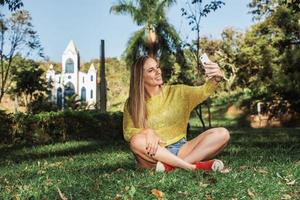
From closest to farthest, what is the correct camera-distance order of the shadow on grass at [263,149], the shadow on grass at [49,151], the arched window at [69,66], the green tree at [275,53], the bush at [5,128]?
the shadow on grass at [263,149], the shadow on grass at [49,151], the bush at [5,128], the green tree at [275,53], the arched window at [69,66]

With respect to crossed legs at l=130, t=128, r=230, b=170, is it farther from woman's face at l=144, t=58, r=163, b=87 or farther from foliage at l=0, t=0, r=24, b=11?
foliage at l=0, t=0, r=24, b=11

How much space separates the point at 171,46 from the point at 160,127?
26719 millimetres

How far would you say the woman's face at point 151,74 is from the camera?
5023 mm

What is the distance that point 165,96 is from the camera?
16.6 feet

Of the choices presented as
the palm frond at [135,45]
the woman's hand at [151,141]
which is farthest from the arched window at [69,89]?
the woman's hand at [151,141]

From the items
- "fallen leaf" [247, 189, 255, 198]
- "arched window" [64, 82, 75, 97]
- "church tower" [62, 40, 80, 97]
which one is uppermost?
"church tower" [62, 40, 80, 97]

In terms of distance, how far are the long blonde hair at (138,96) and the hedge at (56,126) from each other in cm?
999

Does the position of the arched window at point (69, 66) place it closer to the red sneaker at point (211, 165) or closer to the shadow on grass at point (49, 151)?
the shadow on grass at point (49, 151)

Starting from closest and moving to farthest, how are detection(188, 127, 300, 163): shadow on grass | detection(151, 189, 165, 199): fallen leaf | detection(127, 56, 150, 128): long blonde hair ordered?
detection(151, 189, 165, 199): fallen leaf → detection(127, 56, 150, 128): long blonde hair → detection(188, 127, 300, 163): shadow on grass

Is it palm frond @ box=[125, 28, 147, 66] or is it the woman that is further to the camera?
palm frond @ box=[125, 28, 147, 66]

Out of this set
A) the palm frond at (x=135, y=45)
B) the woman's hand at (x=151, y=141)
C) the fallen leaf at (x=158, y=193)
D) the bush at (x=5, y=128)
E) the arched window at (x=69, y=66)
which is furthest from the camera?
the arched window at (x=69, y=66)

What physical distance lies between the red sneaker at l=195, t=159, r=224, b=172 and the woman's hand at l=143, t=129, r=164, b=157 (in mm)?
421

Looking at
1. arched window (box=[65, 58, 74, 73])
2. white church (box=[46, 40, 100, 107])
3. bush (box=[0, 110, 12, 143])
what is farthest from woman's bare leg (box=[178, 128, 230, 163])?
arched window (box=[65, 58, 74, 73])

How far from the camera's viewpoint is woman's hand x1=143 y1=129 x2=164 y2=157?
473 cm
